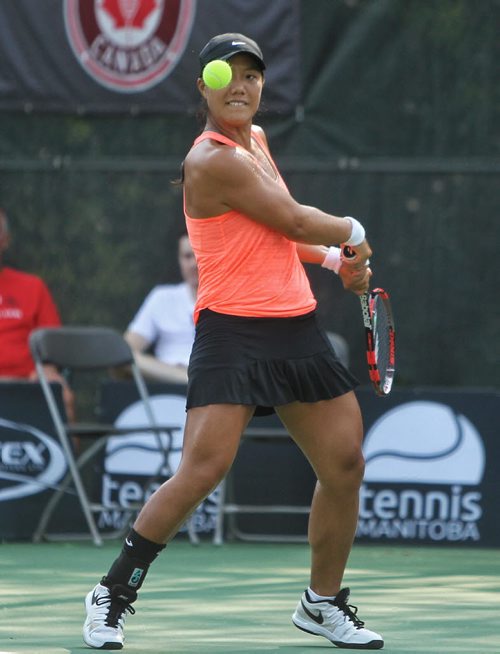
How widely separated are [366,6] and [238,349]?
4.32 meters

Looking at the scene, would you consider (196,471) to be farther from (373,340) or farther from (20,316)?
(20,316)

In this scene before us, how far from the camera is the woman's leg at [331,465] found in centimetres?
426

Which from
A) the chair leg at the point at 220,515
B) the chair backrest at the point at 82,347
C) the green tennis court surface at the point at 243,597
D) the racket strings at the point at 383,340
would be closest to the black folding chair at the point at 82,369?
the chair backrest at the point at 82,347

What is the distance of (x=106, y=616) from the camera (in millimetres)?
4195

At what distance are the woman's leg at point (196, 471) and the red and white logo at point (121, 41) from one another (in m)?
4.35

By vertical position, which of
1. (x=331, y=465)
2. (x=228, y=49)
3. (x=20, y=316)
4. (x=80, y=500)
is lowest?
(x=80, y=500)

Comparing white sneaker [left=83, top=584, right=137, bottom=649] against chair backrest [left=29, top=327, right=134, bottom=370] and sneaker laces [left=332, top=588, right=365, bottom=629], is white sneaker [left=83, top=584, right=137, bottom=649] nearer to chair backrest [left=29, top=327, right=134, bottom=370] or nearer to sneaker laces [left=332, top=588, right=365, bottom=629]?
sneaker laces [left=332, top=588, right=365, bottom=629]

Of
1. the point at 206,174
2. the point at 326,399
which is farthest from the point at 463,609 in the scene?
the point at 206,174

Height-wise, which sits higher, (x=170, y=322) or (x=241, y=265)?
(x=241, y=265)

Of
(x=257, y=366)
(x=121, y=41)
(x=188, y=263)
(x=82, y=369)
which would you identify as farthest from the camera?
(x=121, y=41)

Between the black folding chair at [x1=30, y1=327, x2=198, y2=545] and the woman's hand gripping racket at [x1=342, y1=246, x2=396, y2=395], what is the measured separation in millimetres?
2509

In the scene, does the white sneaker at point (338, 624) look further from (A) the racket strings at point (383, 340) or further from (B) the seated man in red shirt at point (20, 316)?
(B) the seated man in red shirt at point (20, 316)

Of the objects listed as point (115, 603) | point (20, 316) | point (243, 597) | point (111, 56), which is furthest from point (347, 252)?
point (111, 56)

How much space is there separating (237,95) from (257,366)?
779mm
